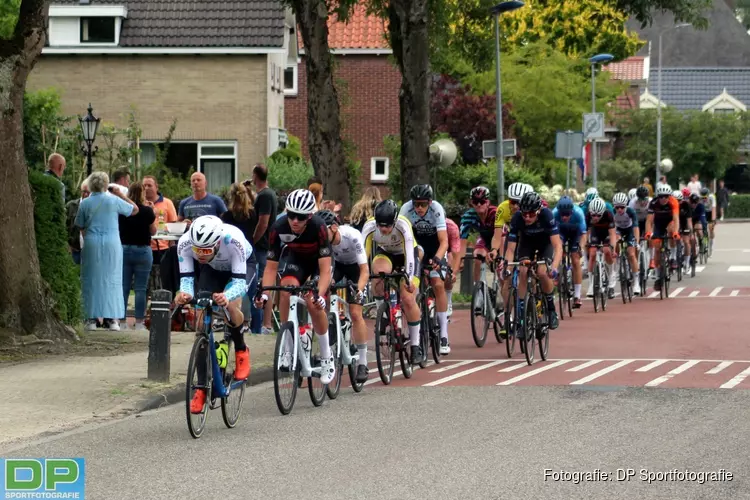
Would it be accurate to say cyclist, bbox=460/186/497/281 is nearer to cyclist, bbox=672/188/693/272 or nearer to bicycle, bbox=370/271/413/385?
bicycle, bbox=370/271/413/385

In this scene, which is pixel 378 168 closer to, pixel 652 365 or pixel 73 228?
pixel 73 228

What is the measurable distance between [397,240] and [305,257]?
233 cm

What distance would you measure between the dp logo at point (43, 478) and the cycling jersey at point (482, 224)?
9.77 metres

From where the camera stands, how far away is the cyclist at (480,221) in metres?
18.6

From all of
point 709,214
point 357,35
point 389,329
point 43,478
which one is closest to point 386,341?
point 389,329

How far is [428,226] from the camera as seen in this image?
16.6 meters

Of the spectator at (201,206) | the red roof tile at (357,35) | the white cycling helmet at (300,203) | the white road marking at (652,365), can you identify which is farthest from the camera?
the red roof tile at (357,35)

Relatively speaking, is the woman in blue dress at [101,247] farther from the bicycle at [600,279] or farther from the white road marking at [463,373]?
the bicycle at [600,279]

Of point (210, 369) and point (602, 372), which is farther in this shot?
point (602, 372)

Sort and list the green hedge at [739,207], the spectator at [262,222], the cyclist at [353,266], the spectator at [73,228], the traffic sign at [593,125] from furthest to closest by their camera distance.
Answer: the green hedge at [739,207]
the traffic sign at [593,125]
the spectator at [73,228]
the spectator at [262,222]
the cyclist at [353,266]

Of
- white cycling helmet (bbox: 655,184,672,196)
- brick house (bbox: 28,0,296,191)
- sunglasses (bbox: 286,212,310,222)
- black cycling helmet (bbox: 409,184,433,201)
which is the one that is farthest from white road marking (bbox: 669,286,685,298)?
brick house (bbox: 28,0,296,191)

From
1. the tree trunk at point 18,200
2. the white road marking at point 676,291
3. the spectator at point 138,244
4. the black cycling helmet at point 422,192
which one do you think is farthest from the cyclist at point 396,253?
the white road marking at point 676,291

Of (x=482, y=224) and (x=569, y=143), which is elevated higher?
(x=569, y=143)

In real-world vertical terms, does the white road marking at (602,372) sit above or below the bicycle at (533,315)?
below
